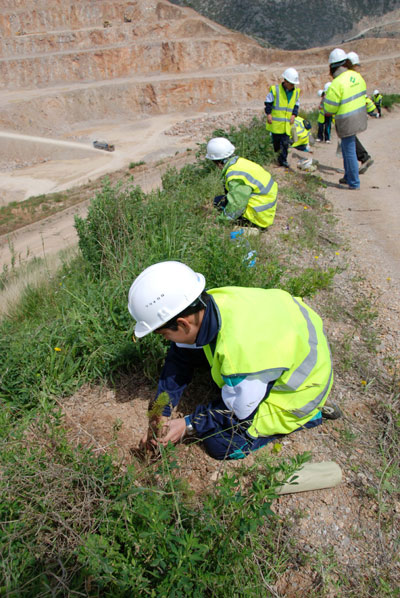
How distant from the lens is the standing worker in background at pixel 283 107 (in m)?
7.95

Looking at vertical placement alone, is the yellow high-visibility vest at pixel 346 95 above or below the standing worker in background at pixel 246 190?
above

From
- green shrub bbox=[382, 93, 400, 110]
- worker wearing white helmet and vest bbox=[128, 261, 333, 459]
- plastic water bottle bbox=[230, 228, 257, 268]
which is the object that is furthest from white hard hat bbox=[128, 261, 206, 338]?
green shrub bbox=[382, 93, 400, 110]

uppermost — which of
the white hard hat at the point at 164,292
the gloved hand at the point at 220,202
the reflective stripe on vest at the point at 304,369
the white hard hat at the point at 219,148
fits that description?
the white hard hat at the point at 164,292

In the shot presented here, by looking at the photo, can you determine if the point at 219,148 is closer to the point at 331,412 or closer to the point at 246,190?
the point at 246,190

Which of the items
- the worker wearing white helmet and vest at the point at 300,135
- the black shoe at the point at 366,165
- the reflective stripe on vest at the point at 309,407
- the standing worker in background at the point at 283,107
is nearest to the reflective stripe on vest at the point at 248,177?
the reflective stripe on vest at the point at 309,407

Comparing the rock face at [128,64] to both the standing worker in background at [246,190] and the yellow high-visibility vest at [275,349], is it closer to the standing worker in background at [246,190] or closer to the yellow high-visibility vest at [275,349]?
the standing worker in background at [246,190]

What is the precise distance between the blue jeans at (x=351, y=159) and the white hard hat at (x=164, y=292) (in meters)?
5.90

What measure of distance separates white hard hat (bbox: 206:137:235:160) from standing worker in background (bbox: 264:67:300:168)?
10.5 feet

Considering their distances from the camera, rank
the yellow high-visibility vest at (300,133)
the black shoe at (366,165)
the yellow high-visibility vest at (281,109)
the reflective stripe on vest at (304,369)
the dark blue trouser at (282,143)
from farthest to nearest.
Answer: the yellow high-visibility vest at (300,133), the dark blue trouser at (282,143), the yellow high-visibility vest at (281,109), the black shoe at (366,165), the reflective stripe on vest at (304,369)

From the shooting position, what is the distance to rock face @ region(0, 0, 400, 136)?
85.4 feet

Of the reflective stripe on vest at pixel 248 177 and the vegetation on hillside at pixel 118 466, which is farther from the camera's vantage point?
the reflective stripe on vest at pixel 248 177

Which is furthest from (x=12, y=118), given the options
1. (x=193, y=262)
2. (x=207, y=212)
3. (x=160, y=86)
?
(x=193, y=262)

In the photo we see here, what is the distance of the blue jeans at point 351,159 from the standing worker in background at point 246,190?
2530 mm

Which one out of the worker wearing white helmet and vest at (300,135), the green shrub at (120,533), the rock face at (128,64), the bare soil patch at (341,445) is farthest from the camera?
the rock face at (128,64)
